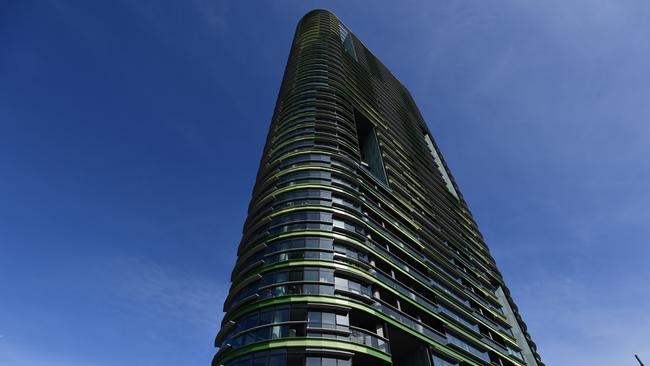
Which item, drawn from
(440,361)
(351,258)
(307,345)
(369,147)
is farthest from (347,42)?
(307,345)

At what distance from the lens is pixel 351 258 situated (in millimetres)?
40125

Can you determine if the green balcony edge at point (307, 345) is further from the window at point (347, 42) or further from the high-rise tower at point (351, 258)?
the window at point (347, 42)

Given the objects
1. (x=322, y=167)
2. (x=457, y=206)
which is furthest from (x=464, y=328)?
(x=457, y=206)

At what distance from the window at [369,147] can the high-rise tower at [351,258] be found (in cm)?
34

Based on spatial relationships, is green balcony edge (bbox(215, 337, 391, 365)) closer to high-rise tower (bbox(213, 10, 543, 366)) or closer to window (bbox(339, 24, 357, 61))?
high-rise tower (bbox(213, 10, 543, 366))

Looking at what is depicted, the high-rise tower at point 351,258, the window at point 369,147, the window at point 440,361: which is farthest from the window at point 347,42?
the window at point 440,361

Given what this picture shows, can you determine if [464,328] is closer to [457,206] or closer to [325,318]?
[325,318]

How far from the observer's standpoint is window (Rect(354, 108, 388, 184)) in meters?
68.1

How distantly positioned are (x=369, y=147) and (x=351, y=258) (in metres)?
40.8

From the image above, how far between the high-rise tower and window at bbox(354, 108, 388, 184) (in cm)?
34

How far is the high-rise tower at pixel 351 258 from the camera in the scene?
3372 centimetres

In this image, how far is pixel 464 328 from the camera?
4928 centimetres

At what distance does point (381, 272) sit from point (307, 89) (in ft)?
139

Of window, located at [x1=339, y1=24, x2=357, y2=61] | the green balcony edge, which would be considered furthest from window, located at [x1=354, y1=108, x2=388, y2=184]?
window, located at [x1=339, y1=24, x2=357, y2=61]
